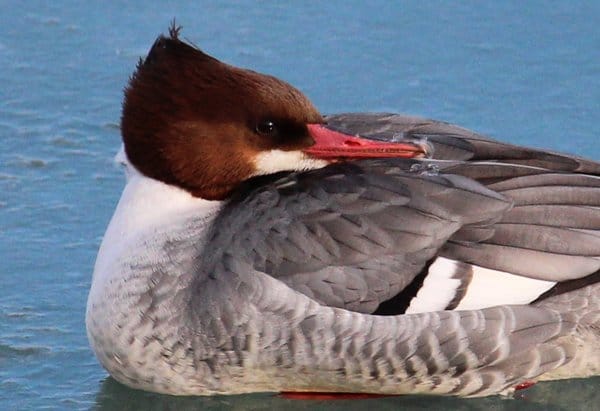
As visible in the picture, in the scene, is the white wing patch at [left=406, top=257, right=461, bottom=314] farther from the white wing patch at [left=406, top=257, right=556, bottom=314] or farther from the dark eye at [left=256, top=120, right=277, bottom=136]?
the dark eye at [left=256, top=120, right=277, bottom=136]

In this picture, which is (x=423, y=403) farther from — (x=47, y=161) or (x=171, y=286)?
(x=47, y=161)

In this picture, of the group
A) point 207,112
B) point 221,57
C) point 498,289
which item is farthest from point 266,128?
point 221,57

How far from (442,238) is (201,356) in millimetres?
922

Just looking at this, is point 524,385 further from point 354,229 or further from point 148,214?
point 148,214

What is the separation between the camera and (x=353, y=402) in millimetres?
4969

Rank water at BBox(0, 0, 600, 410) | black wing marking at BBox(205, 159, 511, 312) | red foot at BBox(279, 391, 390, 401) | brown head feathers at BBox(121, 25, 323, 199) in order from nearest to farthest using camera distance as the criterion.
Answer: black wing marking at BBox(205, 159, 511, 312), brown head feathers at BBox(121, 25, 323, 199), red foot at BBox(279, 391, 390, 401), water at BBox(0, 0, 600, 410)

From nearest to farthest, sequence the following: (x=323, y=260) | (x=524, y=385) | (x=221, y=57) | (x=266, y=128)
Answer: (x=323, y=260) → (x=266, y=128) → (x=524, y=385) → (x=221, y=57)

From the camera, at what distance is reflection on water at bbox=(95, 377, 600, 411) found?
4.93 meters

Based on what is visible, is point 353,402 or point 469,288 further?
point 353,402

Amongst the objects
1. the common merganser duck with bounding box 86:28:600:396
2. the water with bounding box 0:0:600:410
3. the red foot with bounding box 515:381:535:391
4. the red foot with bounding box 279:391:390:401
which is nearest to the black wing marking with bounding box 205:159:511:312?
the common merganser duck with bounding box 86:28:600:396

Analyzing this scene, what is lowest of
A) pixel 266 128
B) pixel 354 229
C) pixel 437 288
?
pixel 437 288

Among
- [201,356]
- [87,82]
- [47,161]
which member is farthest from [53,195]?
[201,356]

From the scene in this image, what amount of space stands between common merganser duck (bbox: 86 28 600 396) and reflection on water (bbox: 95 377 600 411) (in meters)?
0.06

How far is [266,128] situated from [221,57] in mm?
2086
